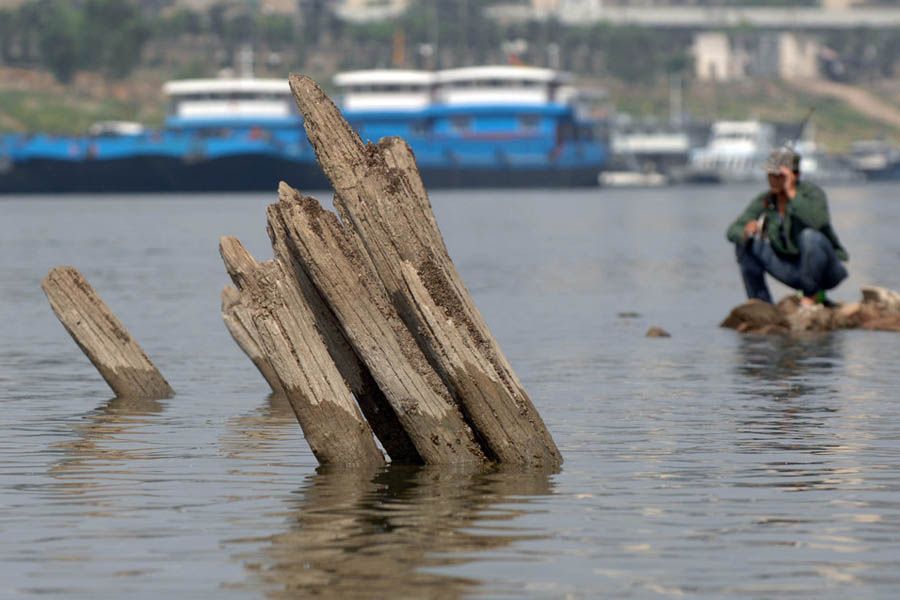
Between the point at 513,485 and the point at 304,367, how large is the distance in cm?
165

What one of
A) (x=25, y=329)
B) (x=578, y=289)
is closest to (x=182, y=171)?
(x=578, y=289)

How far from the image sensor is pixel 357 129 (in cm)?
16012

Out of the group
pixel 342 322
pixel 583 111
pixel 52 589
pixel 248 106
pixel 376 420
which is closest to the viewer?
pixel 52 589

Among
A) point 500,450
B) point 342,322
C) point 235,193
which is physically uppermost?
point 342,322

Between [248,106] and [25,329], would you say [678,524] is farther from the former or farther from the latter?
[248,106]

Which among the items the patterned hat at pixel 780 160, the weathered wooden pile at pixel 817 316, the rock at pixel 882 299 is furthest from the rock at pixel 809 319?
the patterned hat at pixel 780 160

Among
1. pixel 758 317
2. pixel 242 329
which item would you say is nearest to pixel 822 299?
pixel 758 317

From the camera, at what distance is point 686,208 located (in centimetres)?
12738

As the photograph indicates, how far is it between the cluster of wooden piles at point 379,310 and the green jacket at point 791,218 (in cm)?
1284

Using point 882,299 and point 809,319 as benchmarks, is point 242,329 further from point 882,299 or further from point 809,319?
point 882,299

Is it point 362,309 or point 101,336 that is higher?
point 362,309

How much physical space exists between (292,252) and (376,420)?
5.37 ft

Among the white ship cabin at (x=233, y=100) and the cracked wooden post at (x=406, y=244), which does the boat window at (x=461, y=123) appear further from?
the cracked wooden post at (x=406, y=244)

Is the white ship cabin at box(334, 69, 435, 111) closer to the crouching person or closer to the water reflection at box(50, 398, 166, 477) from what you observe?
the crouching person
